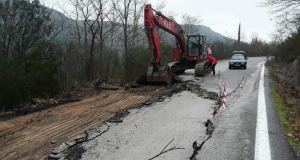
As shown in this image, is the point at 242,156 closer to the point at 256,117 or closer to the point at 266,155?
the point at 266,155

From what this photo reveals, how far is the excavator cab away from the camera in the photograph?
1823 centimetres

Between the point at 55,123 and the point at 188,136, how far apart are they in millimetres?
3103

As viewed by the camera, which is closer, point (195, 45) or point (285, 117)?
point (285, 117)

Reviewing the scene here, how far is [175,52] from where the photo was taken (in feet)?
61.0

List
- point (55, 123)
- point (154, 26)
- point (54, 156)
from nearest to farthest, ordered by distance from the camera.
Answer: point (54, 156), point (55, 123), point (154, 26)

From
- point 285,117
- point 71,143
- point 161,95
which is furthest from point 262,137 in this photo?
point 161,95

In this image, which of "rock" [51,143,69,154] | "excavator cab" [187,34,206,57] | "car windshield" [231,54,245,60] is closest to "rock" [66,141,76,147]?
"rock" [51,143,69,154]

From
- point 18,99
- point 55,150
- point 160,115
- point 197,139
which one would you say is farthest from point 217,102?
point 18,99

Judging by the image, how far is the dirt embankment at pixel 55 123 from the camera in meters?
4.58

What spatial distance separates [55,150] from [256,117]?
4.84m

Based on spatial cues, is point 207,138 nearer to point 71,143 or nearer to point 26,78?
point 71,143

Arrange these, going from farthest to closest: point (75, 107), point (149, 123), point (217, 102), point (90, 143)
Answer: point (217, 102) → point (75, 107) → point (149, 123) → point (90, 143)

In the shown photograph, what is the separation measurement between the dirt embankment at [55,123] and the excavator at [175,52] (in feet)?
8.83

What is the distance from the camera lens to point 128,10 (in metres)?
22.8
